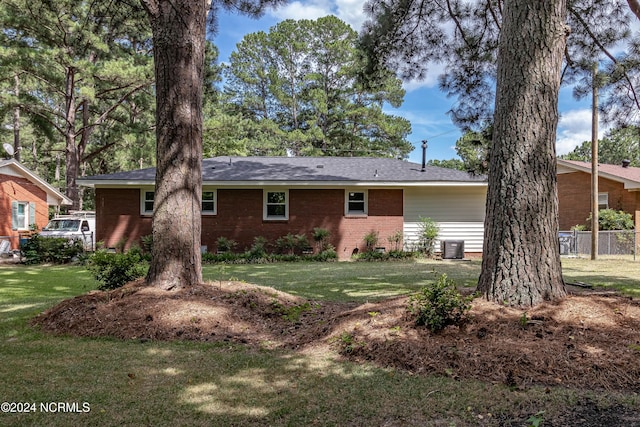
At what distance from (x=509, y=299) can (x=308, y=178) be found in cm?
1139

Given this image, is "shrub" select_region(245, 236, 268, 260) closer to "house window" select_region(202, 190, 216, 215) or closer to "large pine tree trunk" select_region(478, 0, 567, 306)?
"house window" select_region(202, 190, 216, 215)

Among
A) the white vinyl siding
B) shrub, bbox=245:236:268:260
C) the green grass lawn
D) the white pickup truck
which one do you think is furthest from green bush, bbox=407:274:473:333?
the white pickup truck

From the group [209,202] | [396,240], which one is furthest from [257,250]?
[396,240]

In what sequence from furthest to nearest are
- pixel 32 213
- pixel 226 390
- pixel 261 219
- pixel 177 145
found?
1. pixel 32 213
2. pixel 261 219
3. pixel 177 145
4. pixel 226 390

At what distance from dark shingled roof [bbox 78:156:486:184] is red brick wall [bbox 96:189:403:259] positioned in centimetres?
64

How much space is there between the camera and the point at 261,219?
15.6 meters

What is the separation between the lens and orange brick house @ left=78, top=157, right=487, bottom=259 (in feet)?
50.1

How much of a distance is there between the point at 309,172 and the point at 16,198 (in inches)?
602

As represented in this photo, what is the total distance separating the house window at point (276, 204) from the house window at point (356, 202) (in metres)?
2.36

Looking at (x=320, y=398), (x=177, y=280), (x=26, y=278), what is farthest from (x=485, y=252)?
(x=26, y=278)

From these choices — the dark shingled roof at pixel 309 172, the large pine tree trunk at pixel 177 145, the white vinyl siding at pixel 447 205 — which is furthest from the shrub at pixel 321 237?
the large pine tree trunk at pixel 177 145

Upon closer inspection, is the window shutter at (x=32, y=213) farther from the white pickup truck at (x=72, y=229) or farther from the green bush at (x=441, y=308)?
the green bush at (x=441, y=308)

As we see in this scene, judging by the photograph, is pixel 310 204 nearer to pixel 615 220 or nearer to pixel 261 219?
pixel 261 219

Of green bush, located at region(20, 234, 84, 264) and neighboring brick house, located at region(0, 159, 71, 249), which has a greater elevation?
neighboring brick house, located at region(0, 159, 71, 249)
